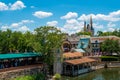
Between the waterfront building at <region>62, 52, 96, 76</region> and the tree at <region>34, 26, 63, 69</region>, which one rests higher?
the tree at <region>34, 26, 63, 69</region>

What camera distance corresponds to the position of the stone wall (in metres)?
43.2

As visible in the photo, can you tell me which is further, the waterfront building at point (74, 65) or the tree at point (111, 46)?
the tree at point (111, 46)

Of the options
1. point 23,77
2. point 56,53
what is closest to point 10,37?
point 56,53

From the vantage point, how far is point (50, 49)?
53.4m

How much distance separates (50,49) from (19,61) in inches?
278

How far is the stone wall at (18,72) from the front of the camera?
43250 millimetres

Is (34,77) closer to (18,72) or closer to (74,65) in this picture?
(18,72)

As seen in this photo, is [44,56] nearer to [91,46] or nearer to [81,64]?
[81,64]

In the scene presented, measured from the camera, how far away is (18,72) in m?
46.3

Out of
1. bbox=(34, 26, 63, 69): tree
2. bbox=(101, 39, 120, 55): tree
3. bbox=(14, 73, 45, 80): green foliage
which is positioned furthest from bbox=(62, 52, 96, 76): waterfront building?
bbox=(101, 39, 120, 55): tree

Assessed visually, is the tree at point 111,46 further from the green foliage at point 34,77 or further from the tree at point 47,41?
the green foliage at point 34,77

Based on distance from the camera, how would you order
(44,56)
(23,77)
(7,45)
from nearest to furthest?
(23,77)
(44,56)
(7,45)

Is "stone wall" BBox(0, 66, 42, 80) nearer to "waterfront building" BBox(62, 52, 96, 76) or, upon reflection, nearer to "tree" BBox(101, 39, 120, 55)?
"waterfront building" BBox(62, 52, 96, 76)

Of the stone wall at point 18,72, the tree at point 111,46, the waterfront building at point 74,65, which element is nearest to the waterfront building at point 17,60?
the stone wall at point 18,72
